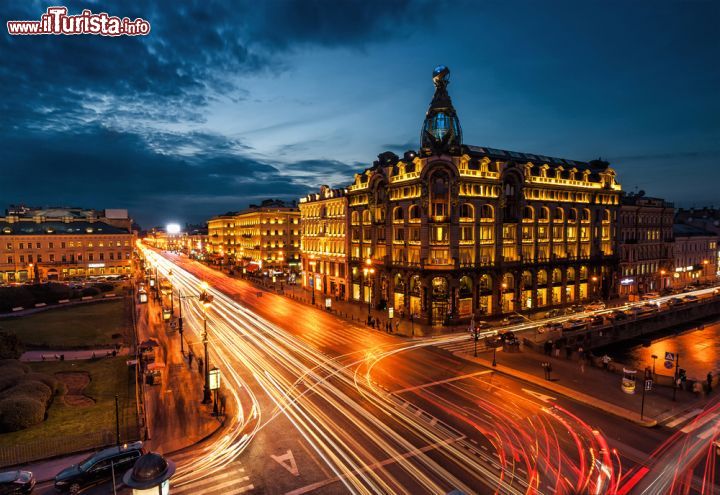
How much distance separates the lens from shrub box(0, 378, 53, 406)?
2562 centimetres

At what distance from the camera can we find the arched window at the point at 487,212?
56.7 meters

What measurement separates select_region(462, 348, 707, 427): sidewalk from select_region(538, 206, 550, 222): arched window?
30935 millimetres

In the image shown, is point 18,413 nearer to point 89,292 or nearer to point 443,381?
point 443,381

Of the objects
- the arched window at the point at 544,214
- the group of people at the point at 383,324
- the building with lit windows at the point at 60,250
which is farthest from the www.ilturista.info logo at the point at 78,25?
the building with lit windows at the point at 60,250

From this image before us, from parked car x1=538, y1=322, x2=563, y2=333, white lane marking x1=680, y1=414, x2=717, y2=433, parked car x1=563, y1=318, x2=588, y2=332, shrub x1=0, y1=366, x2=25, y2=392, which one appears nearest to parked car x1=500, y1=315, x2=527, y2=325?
parked car x1=538, y1=322, x2=563, y2=333

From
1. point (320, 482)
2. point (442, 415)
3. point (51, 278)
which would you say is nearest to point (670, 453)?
point (442, 415)

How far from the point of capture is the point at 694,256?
307 ft

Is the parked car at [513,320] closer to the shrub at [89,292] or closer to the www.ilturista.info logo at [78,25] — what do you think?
the www.ilturista.info logo at [78,25]

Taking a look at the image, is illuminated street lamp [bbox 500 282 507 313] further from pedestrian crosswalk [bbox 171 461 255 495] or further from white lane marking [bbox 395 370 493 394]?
pedestrian crosswalk [bbox 171 461 255 495]

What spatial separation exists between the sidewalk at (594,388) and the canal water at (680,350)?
41.1 ft

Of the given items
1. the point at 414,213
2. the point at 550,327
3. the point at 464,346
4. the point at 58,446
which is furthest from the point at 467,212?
the point at 58,446

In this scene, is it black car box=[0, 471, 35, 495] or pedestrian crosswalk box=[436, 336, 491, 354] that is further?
pedestrian crosswalk box=[436, 336, 491, 354]

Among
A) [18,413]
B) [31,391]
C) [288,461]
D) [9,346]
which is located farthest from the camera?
[9,346]

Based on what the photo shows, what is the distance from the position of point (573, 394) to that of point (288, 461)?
21.1 meters
